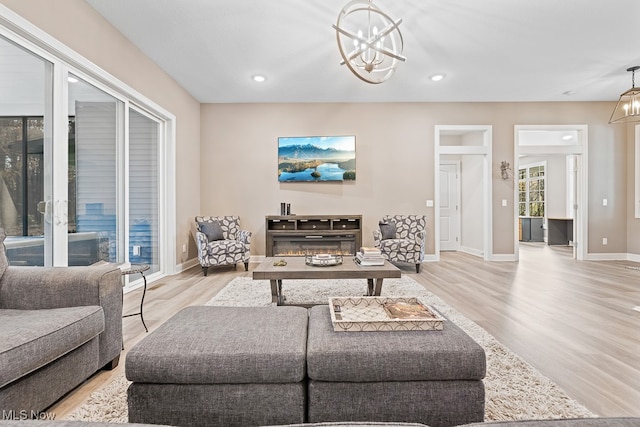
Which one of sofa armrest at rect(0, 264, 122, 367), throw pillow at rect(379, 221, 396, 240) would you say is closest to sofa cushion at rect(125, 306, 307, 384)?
sofa armrest at rect(0, 264, 122, 367)

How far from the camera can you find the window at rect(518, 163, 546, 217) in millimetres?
9602

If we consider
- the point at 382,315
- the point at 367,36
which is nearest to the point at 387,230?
the point at 367,36

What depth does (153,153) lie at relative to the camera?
4.62 meters

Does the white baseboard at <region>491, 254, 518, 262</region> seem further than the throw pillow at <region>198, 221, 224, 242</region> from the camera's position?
Yes

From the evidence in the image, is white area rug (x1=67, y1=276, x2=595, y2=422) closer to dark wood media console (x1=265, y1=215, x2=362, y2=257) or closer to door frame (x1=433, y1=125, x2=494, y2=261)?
dark wood media console (x1=265, y1=215, x2=362, y2=257)

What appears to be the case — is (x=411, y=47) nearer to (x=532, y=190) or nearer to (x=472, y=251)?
(x=472, y=251)

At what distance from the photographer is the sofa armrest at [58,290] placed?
175 centimetres

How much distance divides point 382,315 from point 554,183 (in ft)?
32.6

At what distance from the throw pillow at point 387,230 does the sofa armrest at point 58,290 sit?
410 cm

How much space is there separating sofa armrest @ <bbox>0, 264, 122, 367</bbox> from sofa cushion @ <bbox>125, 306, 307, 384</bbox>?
0.64 m

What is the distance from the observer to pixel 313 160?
5945mm

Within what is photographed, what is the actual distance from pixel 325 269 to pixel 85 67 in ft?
9.12

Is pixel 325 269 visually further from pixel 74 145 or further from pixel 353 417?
pixel 74 145

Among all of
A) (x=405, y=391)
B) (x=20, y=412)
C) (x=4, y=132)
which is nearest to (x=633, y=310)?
(x=405, y=391)
